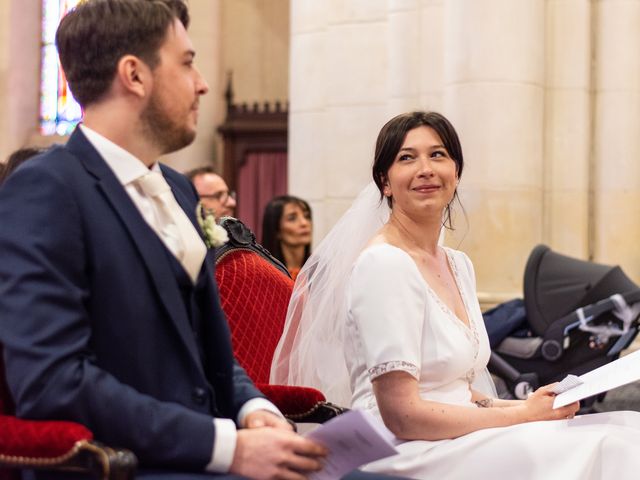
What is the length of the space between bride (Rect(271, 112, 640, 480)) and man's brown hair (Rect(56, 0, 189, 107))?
107 centimetres

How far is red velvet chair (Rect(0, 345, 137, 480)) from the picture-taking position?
190 centimetres

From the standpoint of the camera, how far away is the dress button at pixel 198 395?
2170 millimetres

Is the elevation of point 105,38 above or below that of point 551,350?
above

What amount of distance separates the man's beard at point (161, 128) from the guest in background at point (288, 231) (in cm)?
468

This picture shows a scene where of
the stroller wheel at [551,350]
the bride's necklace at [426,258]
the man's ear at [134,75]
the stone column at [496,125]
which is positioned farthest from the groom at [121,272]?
the stone column at [496,125]

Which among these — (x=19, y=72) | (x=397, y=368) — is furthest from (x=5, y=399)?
(x=19, y=72)

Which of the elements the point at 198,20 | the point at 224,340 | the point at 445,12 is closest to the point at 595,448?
the point at 224,340

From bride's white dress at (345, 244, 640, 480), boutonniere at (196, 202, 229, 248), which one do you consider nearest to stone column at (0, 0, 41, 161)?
bride's white dress at (345, 244, 640, 480)

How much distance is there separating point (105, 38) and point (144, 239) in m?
0.38

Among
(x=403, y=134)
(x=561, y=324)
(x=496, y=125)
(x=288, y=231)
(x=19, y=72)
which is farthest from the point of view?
(x=19, y=72)

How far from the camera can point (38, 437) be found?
199cm

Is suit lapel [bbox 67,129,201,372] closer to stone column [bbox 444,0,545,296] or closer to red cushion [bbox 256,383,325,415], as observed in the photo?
red cushion [bbox 256,383,325,415]

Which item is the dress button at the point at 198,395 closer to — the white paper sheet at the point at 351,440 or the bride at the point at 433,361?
the white paper sheet at the point at 351,440

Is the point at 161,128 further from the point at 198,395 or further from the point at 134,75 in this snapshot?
the point at 198,395
